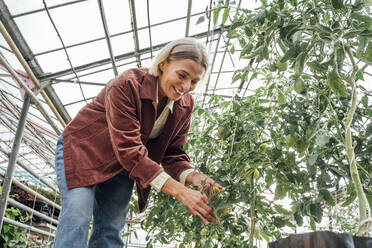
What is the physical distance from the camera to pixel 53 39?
4.31 m

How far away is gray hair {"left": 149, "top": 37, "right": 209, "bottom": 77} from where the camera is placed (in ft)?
4.30

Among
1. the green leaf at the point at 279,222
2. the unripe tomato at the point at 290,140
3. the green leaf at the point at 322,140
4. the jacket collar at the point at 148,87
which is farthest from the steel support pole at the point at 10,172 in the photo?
the green leaf at the point at 322,140

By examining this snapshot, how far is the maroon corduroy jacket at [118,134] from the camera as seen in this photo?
1162 millimetres

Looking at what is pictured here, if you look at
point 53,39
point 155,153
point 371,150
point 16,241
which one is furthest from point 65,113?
point 371,150

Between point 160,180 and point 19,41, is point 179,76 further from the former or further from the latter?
point 19,41

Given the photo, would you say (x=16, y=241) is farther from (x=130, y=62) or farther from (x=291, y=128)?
(x=130, y=62)

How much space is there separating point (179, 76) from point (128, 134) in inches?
12.5

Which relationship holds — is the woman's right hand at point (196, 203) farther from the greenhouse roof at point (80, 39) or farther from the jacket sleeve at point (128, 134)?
the greenhouse roof at point (80, 39)

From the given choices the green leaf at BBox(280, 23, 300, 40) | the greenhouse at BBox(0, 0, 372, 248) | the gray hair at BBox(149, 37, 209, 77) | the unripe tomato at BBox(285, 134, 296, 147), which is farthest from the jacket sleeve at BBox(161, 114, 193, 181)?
the green leaf at BBox(280, 23, 300, 40)

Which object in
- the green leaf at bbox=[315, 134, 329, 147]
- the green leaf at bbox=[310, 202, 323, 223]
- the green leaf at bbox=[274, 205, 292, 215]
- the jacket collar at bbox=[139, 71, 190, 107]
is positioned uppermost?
the jacket collar at bbox=[139, 71, 190, 107]

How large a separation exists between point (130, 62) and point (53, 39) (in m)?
1.55

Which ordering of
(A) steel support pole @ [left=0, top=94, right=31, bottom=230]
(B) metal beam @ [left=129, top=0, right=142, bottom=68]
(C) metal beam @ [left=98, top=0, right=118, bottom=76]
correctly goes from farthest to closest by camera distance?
(B) metal beam @ [left=129, top=0, right=142, bottom=68], (C) metal beam @ [left=98, top=0, right=118, bottom=76], (A) steel support pole @ [left=0, top=94, right=31, bottom=230]

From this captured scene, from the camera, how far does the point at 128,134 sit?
1199mm

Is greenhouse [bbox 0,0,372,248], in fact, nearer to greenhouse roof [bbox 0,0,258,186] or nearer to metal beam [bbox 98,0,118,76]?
Result: greenhouse roof [bbox 0,0,258,186]
